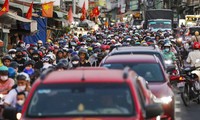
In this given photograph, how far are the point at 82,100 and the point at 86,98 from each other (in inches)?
2.0

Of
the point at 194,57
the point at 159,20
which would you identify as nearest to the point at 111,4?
the point at 159,20

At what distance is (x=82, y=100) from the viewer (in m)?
7.53

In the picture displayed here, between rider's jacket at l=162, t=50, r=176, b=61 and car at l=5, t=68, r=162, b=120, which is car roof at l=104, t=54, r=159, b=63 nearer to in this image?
car at l=5, t=68, r=162, b=120

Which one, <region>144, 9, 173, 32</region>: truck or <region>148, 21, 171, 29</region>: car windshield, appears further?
<region>144, 9, 173, 32</region>: truck

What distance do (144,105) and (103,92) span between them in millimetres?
581

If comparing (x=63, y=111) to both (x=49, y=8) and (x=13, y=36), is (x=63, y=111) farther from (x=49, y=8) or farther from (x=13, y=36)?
(x=49, y=8)

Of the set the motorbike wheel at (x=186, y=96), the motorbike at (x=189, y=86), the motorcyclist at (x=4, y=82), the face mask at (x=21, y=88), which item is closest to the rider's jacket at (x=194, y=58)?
the motorbike at (x=189, y=86)

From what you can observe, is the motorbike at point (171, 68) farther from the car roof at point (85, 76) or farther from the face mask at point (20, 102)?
the car roof at point (85, 76)

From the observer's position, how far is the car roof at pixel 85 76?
7664 mm

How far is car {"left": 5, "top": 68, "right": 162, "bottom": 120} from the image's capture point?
24.2 ft

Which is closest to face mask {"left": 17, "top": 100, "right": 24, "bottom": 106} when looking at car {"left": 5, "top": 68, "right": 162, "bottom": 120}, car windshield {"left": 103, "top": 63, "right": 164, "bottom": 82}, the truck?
car {"left": 5, "top": 68, "right": 162, "bottom": 120}

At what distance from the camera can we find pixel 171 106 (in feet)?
38.6

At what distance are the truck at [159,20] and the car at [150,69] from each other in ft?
140

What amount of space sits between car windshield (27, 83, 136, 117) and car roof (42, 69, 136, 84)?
0.06m
